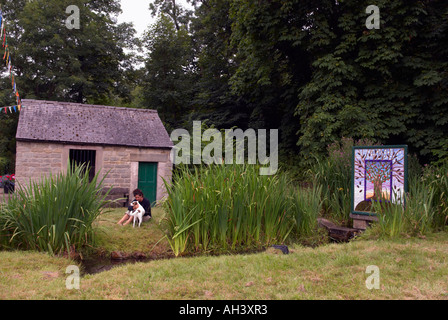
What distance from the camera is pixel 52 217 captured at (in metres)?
5.80

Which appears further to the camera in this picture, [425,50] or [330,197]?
[425,50]

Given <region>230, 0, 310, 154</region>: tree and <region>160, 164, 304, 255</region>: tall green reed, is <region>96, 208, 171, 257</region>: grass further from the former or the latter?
<region>230, 0, 310, 154</region>: tree

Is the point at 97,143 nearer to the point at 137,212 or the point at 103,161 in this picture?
the point at 103,161

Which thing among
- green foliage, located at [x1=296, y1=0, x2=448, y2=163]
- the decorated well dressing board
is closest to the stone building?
green foliage, located at [x1=296, y1=0, x2=448, y2=163]

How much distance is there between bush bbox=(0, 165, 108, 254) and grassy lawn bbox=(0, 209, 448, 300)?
376mm

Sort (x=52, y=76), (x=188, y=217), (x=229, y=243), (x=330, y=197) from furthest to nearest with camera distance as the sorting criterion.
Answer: (x=52, y=76)
(x=330, y=197)
(x=229, y=243)
(x=188, y=217)

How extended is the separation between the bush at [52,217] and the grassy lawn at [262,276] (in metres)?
0.38

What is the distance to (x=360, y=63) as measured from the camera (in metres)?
12.5

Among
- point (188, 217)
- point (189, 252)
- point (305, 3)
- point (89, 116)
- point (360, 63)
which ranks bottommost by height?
point (189, 252)

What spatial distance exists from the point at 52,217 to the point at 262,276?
3.55 metres
